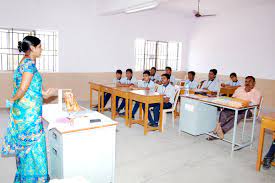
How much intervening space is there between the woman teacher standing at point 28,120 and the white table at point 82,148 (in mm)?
173

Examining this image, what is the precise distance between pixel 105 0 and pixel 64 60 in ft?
7.01

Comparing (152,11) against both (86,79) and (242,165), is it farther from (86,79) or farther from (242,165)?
(242,165)

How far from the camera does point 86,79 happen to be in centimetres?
776

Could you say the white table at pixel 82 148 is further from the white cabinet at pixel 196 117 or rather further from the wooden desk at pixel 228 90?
the wooden desk at pixel 228 90

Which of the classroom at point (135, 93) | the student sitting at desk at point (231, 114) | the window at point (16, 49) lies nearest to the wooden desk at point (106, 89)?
the classroom at point (135, 93)

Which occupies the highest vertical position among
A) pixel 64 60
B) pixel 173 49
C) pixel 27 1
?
pixel 27 1

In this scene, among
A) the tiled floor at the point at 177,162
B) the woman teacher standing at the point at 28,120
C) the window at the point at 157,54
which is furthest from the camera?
the window at the point at 157,54

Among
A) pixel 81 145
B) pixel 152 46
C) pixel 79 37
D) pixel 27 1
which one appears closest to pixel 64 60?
pixel 79 37

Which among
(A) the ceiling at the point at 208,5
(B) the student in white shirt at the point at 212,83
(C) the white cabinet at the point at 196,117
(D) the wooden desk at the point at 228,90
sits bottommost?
(C) the white cabinet at the point at 196,117

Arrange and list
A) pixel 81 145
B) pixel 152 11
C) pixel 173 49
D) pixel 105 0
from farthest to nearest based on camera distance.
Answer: pixel 173 49
pixel 152 11
pixel 105 0
pixel 81 145

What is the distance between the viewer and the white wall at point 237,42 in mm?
7750

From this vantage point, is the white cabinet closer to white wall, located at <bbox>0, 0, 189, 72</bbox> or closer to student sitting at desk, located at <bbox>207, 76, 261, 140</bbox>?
student sitting at desk, located at <bbox>207, 76, 261, 140</bbox>

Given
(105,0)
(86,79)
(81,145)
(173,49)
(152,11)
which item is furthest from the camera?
(173,49)

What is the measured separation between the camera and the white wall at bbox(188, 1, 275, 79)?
775cm
